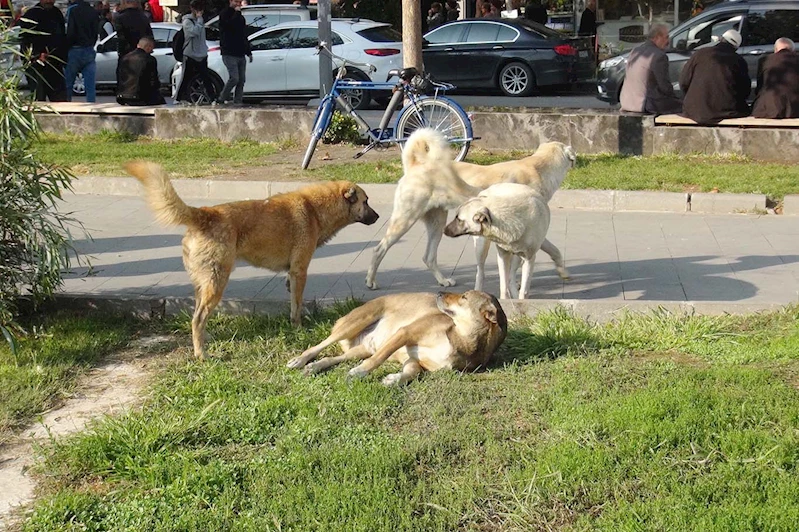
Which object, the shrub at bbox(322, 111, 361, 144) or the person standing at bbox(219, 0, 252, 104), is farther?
the person standing at bbox(219, 0, 252, 104)

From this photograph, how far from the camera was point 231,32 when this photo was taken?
1748 centimetres

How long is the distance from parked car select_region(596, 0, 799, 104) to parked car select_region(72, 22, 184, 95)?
10352 mm

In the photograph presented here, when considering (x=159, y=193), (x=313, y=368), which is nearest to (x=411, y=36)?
(x=159, y=193)

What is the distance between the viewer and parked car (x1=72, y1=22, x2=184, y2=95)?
2336 cm

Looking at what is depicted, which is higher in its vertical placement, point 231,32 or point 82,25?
point 82,25

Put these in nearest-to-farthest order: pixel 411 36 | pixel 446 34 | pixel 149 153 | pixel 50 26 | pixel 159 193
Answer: pixel 159 193, pixel 149 153, pixel 411 36, pixel 50 26, pixel 446 34

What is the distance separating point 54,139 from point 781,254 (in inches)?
429

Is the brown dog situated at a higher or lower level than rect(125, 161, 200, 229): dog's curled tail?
lower

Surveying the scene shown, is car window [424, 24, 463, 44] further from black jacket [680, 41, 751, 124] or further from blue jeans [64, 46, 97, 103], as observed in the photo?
black jacket [680, 41, 751, 124]

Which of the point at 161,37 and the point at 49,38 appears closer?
the point at 49,38

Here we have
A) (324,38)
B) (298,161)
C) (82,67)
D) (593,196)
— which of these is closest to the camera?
(593,196)

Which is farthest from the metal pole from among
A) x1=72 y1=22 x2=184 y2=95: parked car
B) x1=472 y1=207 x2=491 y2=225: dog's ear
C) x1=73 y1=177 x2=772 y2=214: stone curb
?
x1=472 y1=207 x2=491 y2=225: dog's ear

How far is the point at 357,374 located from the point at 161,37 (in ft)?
65.2

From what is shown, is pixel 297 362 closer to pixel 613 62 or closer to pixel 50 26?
pixel 50 26
